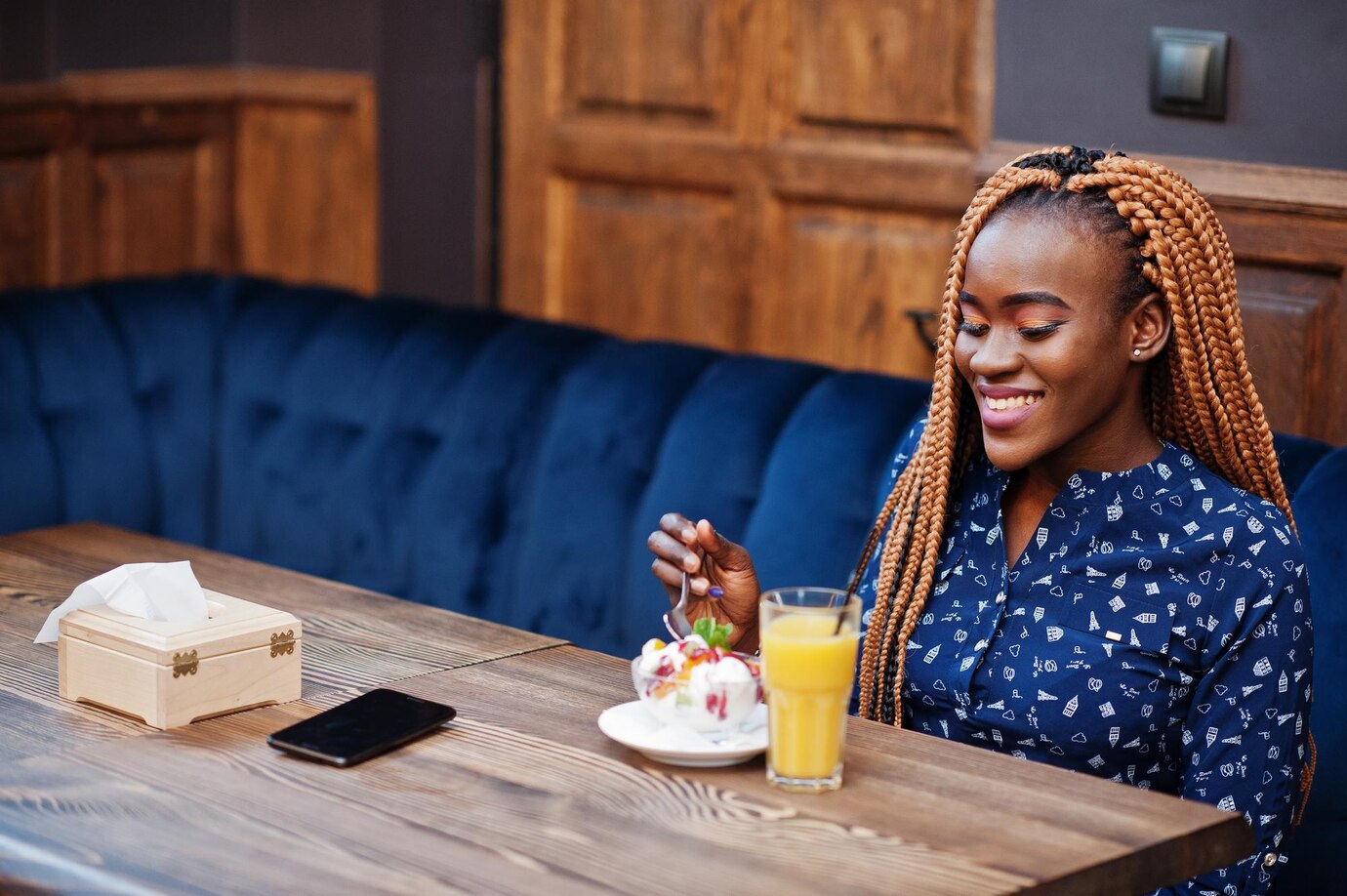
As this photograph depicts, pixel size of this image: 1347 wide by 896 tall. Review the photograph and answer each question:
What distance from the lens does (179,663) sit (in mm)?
Result: 1568

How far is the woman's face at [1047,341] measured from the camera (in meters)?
1.75

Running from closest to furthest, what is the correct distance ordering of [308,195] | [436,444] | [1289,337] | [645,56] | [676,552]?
[676,552] → [1289,337] → [436,444] → [645,56] → [308,195]

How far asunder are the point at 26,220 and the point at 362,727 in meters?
2.23

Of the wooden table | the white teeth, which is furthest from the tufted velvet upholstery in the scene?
the wooden table

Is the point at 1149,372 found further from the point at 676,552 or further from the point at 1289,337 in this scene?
the point at 1289,337

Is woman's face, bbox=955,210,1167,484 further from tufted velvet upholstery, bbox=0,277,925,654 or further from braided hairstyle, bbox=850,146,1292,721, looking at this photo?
tufted velvet upholstery, bbox=0,277,925,654

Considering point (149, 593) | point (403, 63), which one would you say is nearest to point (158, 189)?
point (403, 63)

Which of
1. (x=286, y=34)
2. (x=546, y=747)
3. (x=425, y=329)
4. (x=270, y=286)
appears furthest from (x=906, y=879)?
(x=286, y=34)

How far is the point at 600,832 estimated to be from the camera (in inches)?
52.7

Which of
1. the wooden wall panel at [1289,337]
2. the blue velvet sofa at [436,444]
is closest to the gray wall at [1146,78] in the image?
the wooden wall panel at [1289,337]

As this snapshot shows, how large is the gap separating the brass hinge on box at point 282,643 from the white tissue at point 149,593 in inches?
2.6

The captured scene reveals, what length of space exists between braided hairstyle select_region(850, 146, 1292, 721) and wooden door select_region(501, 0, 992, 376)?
113 cm

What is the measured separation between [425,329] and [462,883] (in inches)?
70.1

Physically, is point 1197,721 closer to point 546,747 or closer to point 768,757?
point 768,757
